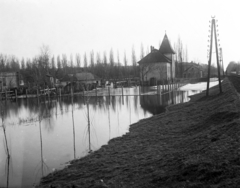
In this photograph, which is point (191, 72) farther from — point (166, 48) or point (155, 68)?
point (155, 68)

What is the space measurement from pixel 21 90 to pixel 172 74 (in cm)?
3351

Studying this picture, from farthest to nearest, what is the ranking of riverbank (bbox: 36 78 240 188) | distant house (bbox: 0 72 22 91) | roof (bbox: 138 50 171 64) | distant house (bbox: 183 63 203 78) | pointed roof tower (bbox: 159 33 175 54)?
distant house (bbox: 183 63 203 78)
pointed roof tower (bbox: 159 33 175 54)
roof (bbox: 138 50 171 64)
distant house (bbox: 0 72 22 91)
riverbank (bbox: 36 78 240 188)

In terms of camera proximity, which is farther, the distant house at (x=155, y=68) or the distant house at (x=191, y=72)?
the distant house at (x=191, y=72)

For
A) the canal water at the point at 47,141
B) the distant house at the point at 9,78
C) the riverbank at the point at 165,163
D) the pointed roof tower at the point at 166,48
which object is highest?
the pointed roof tower at the point at 166,48

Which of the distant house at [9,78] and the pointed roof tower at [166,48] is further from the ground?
the pointed roof tower at [166,48]

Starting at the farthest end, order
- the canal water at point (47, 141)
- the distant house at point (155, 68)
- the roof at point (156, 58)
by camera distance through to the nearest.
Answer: the roof at point (156, 58) < the distant house at point (155, 68) < the canal water at point (47, 141)

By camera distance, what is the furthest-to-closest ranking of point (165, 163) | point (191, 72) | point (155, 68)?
point (191, 72), point (155, 68), point (165, 163)

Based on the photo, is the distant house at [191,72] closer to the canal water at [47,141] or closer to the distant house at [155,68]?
the distant house at [155,68]

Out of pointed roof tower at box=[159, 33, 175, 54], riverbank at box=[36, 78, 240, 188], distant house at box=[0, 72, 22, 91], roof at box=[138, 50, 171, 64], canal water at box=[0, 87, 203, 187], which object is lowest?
canal water at box=[0, 87, 203, 187]

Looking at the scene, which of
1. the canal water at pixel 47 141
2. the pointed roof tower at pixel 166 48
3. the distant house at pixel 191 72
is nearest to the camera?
the canal water at pixel 47 141

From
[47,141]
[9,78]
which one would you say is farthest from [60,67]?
[47,141]

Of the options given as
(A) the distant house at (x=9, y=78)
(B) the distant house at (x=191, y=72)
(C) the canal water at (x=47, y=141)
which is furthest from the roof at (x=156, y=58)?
(C) the canal water at (x=47, y=141)

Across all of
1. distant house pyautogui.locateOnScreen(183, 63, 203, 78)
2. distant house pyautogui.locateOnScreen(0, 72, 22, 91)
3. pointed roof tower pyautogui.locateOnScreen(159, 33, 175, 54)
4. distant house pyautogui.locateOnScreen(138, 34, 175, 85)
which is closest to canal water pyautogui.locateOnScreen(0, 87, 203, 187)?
distant house pyautogui.locateOnScreen(0, 72, 22, 91)

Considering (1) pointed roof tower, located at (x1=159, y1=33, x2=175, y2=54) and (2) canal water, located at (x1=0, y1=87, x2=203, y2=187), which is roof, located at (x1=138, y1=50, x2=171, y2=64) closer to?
(1) pointed roof tower, located at (x1=159, y1=33, x2=175, y2=54)
